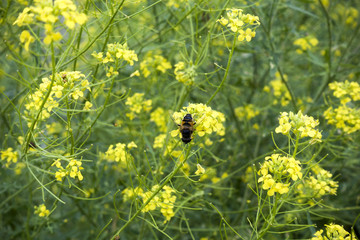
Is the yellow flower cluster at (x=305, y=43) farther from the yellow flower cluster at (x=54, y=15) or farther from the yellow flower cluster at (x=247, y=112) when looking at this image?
the yellow flower cluster at (x=54, y=15)

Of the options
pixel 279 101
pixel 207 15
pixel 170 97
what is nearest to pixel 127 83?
pixel 170 97

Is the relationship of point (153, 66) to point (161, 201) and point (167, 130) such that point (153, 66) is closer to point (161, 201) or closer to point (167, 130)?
point (167, 130)

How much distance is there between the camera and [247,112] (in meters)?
2.95

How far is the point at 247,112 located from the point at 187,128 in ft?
4.51

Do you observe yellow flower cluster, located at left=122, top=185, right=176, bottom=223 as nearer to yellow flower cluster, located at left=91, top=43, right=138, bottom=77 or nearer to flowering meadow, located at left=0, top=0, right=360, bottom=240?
flowering meadow, located at left=0, top=0, right=360, bottom=240

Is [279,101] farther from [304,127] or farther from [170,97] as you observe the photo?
[304,127]

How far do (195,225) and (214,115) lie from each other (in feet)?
5.13

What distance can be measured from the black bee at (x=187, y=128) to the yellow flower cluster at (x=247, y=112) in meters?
1.27

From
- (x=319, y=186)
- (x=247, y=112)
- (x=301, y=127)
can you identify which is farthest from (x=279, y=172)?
(x=247, y=112)

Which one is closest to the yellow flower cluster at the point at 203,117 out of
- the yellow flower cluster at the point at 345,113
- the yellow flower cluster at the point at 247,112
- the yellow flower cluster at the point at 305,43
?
the yellow flower cluster at the point at 345,113

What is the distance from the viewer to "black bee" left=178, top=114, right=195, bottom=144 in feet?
5.48

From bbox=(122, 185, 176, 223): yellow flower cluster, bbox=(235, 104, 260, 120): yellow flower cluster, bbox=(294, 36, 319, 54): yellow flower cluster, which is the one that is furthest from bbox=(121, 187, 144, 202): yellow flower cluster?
bbox=(294, 36, 319, 54): yellow flower cluster

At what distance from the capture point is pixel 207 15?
2629 millimetres

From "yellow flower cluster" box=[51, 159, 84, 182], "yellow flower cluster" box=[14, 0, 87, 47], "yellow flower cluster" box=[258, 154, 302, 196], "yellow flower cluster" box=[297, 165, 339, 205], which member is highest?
"yellow flower cluster" box=[14, 0, 87, 47]
